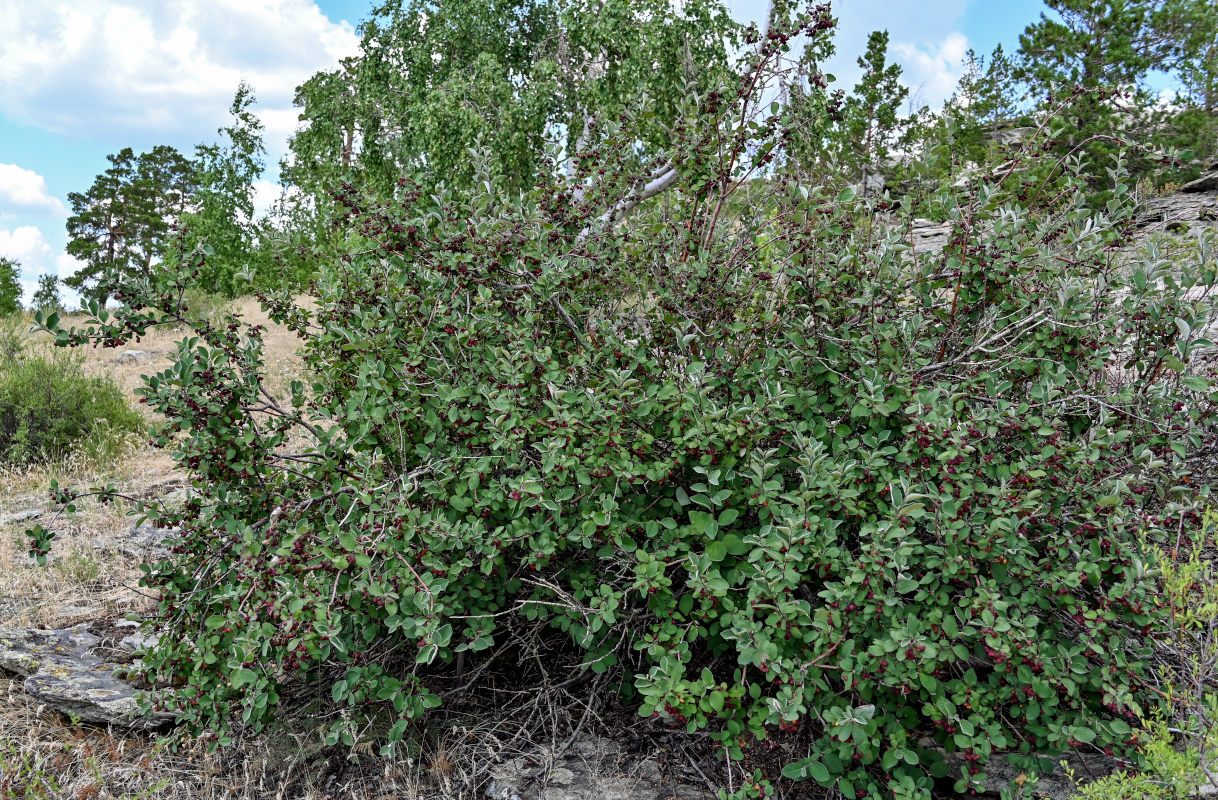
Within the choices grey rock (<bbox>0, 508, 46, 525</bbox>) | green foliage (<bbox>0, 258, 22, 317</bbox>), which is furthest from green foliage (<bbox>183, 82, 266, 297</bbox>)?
grey rock (<bbox>0, 508, 46, 525</bbox>)

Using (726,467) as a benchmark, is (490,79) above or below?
above

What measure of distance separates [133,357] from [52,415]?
6051 millimetres

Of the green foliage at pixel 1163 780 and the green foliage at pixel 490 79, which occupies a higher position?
the green foliage at pixel 490 79

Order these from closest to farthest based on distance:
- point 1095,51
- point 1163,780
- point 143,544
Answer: point 1163,780, point 143,544, point 1095,51

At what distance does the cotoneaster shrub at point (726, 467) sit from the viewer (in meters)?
2.24

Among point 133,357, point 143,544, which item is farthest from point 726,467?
point 133,357

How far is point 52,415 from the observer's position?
25.2 feet

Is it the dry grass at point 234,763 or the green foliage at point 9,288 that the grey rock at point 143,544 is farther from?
the green foliage at point 9,288

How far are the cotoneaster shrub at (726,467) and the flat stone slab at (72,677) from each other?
585 millimetres

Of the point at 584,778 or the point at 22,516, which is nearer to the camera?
the point at 584,778

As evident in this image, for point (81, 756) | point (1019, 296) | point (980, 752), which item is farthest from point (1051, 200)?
point (81, 756)

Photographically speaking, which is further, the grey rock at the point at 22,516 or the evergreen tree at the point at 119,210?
the evergreen tree at the point at 119,210

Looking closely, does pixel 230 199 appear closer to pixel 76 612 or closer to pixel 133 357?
pixel 133 357

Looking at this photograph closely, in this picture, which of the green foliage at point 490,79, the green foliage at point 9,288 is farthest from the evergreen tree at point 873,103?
the green foliage at point 9,288
